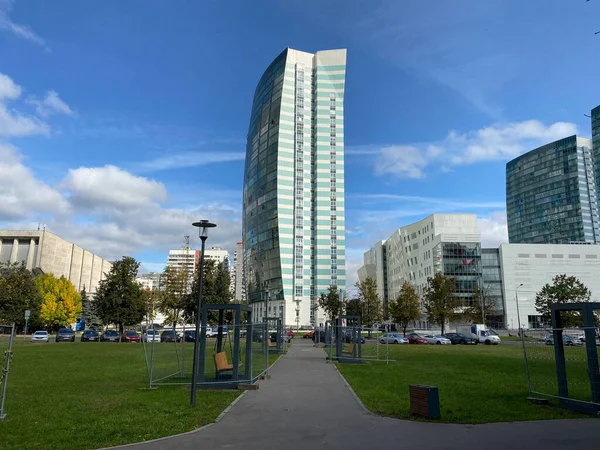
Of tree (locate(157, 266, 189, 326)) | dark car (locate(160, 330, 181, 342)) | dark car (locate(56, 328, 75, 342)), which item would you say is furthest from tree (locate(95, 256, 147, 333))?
tree (locate(157, 266, 189, 326))

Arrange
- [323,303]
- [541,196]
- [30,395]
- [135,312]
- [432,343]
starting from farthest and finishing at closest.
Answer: [541,196]
[323,303]
[432,343]
[135,312]
[30,395]

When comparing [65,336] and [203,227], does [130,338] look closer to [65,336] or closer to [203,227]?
[65,336]

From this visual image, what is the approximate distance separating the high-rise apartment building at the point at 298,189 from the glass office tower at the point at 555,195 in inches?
3947

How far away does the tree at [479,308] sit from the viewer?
8312cm

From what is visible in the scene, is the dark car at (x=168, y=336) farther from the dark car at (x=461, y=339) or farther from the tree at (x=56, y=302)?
the tree at (x=56, y=302)

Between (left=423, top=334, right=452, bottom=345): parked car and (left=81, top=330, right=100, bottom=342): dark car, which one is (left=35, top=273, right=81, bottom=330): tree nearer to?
Result: (left=81, top=330, right=100, bottom=342): dark car

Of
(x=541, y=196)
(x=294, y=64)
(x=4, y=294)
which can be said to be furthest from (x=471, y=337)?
(x=541, y=196)

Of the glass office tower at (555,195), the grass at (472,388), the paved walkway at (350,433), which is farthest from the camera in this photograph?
the glass office tower at (555,195)

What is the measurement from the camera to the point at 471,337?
57.9 m

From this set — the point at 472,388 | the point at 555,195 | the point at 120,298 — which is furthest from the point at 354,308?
the point at 555,195

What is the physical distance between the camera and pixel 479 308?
287 feet

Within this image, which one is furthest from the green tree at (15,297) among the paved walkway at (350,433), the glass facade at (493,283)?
the glass facade at (493,283)

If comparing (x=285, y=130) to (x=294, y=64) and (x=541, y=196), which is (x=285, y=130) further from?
(x=541, y=196)

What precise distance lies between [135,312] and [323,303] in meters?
36.0
